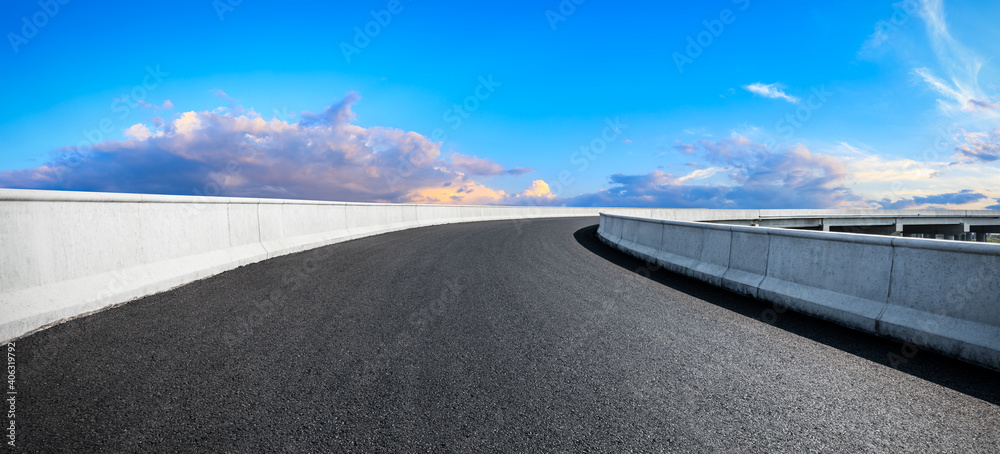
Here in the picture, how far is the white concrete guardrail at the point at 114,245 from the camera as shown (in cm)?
487

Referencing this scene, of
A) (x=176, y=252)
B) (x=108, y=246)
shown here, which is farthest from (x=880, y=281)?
(x=176, y=252)

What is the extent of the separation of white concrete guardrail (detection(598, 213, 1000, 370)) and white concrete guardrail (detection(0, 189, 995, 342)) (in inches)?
12.4

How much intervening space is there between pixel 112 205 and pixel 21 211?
1190 mm

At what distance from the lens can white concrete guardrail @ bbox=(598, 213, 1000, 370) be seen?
169 inches

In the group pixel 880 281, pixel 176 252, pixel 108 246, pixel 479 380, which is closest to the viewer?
pixel 479 380

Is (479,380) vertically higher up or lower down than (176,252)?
lower down

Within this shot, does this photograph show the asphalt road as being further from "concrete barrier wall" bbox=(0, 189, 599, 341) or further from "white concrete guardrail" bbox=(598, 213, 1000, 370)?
Answer: "concrete barrier wall" bbox=(0, 189, 599, 341)

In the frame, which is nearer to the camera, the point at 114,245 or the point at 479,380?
the point at 479,380

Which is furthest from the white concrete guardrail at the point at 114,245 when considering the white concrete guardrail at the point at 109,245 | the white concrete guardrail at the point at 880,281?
the white concrete guardrail at the point at 880,281

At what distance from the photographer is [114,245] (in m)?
6.13

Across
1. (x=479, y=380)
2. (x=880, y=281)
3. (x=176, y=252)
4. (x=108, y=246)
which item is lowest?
(x=479, y=380)

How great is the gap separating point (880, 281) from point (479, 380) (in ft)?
15.5

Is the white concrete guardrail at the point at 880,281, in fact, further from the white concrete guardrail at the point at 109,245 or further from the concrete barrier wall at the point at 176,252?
the white concrete guardrail at the point at 109,245

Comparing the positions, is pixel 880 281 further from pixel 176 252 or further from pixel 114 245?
pixel 176 252
